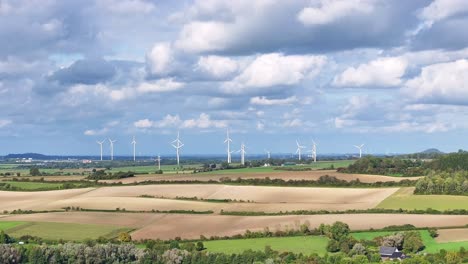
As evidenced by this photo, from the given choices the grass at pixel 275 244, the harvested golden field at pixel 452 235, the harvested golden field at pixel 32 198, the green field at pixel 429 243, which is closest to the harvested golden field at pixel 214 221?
the harvested golden field at pixel 452 235

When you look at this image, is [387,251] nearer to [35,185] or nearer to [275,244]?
[275,244]

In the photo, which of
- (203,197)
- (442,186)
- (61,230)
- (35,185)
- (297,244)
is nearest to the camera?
(297,244)

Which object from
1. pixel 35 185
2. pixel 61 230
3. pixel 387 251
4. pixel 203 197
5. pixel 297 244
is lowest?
pixel 387 251

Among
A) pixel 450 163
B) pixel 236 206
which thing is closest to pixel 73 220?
pixel 236 206

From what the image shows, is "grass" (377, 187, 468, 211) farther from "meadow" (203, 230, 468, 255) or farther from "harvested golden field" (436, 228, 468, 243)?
"meadow" (203, 230, 468, 255)

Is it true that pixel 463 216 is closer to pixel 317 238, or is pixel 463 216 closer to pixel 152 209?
pixel 317 238

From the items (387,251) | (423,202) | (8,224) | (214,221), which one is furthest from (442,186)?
(8,224)

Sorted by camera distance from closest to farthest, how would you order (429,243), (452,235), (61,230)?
(429,243) → (452,235) → (61,230)
